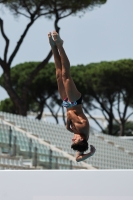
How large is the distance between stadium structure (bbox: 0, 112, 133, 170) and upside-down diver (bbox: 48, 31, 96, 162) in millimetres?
7793

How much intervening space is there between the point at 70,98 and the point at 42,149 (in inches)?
400

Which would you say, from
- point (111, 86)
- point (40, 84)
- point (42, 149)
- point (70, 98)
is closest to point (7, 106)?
point (40, 84)

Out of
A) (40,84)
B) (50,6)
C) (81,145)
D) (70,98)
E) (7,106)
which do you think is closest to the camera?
(70,98)

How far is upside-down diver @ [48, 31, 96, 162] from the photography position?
3.99 meters

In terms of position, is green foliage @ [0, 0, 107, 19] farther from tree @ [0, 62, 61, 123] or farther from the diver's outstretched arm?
the diver's outstretched arm

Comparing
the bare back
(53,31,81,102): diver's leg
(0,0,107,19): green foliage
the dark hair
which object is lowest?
the dark hair

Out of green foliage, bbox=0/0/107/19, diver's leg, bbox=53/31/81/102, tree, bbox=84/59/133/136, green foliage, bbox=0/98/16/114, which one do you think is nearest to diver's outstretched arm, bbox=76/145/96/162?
diver's leg, bbox=53/31/81/102

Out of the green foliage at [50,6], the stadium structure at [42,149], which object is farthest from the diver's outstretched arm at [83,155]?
the green foliage at [50,6]

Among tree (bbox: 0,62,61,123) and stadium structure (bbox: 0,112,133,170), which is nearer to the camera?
stadium structure (bbox: 0,112,133,170)

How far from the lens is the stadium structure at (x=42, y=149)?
1306 centimetres

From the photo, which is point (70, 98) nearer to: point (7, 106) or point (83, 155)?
point (83, 155)

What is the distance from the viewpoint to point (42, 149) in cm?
1408

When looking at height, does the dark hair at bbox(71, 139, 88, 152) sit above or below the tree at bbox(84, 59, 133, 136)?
below

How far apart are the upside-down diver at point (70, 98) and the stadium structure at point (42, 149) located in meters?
7.79
